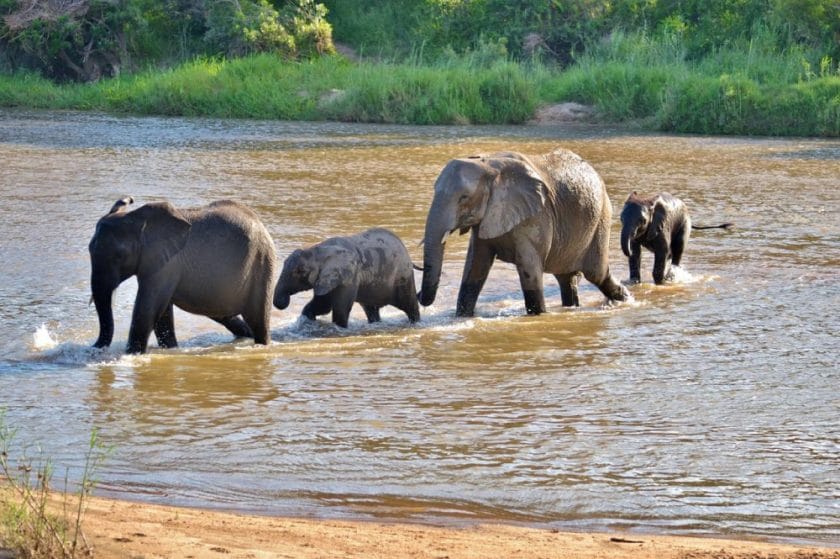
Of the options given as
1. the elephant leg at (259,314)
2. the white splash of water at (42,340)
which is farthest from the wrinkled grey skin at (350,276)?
the white splash of water at (42,340)

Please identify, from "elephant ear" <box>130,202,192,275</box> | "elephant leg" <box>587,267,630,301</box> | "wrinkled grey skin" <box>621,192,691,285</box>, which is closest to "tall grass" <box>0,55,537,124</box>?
"wrinkled grey skin" <box>621,192,691,285</box>

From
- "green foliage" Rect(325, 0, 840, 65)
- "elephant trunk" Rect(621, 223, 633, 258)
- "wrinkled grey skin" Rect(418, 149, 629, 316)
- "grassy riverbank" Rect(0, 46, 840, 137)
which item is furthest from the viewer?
"green foliage" Rect(325, 0, 840, 65)

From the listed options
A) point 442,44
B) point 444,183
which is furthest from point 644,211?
point 442,44

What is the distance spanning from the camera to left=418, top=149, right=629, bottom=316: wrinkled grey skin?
1069 centimetres

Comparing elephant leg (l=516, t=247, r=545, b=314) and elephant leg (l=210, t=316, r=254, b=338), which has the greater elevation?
elephant leg (l=516, t=247, r=545, b=314)

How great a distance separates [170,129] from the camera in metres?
29.4

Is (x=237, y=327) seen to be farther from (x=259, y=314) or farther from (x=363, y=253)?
(x=363, y=253)

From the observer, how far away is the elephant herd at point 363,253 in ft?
30.7

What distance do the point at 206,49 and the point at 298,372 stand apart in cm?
3183

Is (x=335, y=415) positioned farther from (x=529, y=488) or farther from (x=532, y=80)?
(x=532, y=80)

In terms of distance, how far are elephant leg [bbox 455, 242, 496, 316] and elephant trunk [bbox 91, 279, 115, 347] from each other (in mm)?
3016

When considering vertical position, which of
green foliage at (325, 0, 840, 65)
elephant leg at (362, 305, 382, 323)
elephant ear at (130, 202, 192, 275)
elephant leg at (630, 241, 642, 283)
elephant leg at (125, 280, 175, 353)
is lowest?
green foliage at (325, 0, 840, 65)

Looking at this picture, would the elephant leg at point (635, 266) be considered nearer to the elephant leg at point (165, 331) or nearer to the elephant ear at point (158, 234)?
the elephant leg at point (165, 331)

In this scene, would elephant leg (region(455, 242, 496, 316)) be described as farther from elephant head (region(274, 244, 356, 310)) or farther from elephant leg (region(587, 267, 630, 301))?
elephant leg (region(587, 267, 630, 301))
